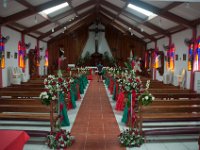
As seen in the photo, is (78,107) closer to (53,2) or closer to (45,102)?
(45,102)

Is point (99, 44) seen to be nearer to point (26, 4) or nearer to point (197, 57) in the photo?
point (197, 57)

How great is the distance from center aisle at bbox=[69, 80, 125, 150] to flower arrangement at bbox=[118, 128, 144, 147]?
15 centimetres

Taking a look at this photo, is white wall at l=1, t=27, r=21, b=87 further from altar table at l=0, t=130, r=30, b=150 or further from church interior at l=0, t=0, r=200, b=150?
altar table at l=0, t=130, r=30, b=150

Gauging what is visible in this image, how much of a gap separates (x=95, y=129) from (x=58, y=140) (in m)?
1.44

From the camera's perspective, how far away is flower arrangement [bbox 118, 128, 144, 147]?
4781mm

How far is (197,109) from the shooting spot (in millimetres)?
5539

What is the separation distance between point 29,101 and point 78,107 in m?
3.34

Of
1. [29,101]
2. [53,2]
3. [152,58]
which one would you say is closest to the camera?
[29,101]

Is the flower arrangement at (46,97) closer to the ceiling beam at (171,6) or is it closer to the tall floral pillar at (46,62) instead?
the ceiling beam at (171,6)

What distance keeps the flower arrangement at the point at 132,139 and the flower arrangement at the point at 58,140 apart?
1066mm

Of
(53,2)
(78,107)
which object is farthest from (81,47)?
(78,107)

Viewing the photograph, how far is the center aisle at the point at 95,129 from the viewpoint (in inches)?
191

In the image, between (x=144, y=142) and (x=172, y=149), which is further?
(x=144, y=142)

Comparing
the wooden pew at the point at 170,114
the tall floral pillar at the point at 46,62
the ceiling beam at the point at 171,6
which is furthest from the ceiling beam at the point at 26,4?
the tall floral pillar at the point at 46,62
